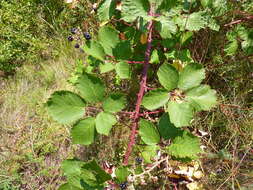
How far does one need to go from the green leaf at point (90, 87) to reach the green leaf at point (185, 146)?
360 mm

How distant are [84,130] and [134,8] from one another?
53cm

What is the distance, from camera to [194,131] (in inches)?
60.2

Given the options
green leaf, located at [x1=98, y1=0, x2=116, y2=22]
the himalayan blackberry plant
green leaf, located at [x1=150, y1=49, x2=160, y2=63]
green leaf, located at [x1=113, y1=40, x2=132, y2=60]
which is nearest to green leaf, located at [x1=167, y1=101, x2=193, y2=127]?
the himalayan blackberry plant

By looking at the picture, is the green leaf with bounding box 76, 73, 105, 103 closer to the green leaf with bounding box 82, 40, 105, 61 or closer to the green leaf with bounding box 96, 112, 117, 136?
the green leaf with bounding box 96, 112, 117, 136

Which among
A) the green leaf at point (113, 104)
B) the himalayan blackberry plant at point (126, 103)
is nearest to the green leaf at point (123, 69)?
the himalayan blackberry plant at point (126, 103)

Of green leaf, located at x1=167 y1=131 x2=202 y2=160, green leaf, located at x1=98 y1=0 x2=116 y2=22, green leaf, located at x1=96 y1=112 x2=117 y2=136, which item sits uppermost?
green leaf, located at x1=98 y1=0 x2=116 y2=22

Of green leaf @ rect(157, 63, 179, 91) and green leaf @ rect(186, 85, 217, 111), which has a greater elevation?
green leaf @ rect(157, 63, 179, 91)

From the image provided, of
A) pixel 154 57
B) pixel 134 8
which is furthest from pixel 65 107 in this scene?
pixel 154 57

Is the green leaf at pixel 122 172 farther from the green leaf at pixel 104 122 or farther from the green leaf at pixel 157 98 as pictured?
the green leaf at pixel 157 98

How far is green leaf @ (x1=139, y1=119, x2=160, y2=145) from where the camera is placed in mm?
989

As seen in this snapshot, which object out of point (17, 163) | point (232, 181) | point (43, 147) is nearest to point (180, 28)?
point (232, 181)

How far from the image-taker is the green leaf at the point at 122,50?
107 centimetres

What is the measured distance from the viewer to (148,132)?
1.00 m

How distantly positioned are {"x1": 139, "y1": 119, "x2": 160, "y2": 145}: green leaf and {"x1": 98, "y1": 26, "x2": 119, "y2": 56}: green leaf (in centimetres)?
36
